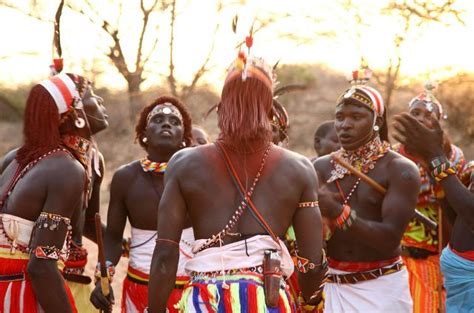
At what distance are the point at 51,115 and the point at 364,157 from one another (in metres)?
2.43

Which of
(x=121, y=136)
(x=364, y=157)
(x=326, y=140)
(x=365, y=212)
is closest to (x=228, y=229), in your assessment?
(x=365, y=212)

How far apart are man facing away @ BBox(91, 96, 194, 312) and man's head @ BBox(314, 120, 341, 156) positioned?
96.0 inches

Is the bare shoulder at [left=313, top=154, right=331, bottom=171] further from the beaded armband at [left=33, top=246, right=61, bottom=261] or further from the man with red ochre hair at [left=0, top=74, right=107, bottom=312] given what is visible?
the beaded armband at [left=33, top=246, right=61, bottom=261]

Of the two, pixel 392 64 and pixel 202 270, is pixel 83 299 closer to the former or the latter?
pixel 202 270

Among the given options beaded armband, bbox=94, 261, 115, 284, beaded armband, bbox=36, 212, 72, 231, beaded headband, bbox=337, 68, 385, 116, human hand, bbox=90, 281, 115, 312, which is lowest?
human hand, bbox=90, 281, 115, 312

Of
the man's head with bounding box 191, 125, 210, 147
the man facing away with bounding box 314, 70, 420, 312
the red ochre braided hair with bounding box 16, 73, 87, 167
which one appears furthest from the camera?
the man's head with bounding box 191, 125, 210, 147

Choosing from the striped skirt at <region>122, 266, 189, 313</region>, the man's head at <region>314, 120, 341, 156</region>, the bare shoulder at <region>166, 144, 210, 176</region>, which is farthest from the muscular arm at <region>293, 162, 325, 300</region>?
the man's head at <region>314, 120, 341, 156</region>

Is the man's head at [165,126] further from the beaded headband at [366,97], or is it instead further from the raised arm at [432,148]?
the raised arm at [432,148]

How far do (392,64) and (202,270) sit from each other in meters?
15.1

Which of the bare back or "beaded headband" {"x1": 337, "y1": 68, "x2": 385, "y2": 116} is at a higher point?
"beaded headband" {"x1": 337, "y1": 68, "x2": 385, "y2": 116}

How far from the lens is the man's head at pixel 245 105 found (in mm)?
4242

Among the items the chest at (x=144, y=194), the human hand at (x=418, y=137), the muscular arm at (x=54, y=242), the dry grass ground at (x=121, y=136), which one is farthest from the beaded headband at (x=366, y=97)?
the dry grass ground at (x=121, y=136)

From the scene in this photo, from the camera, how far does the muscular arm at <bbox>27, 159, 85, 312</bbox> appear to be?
4.70 m

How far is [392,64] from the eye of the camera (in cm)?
1858
